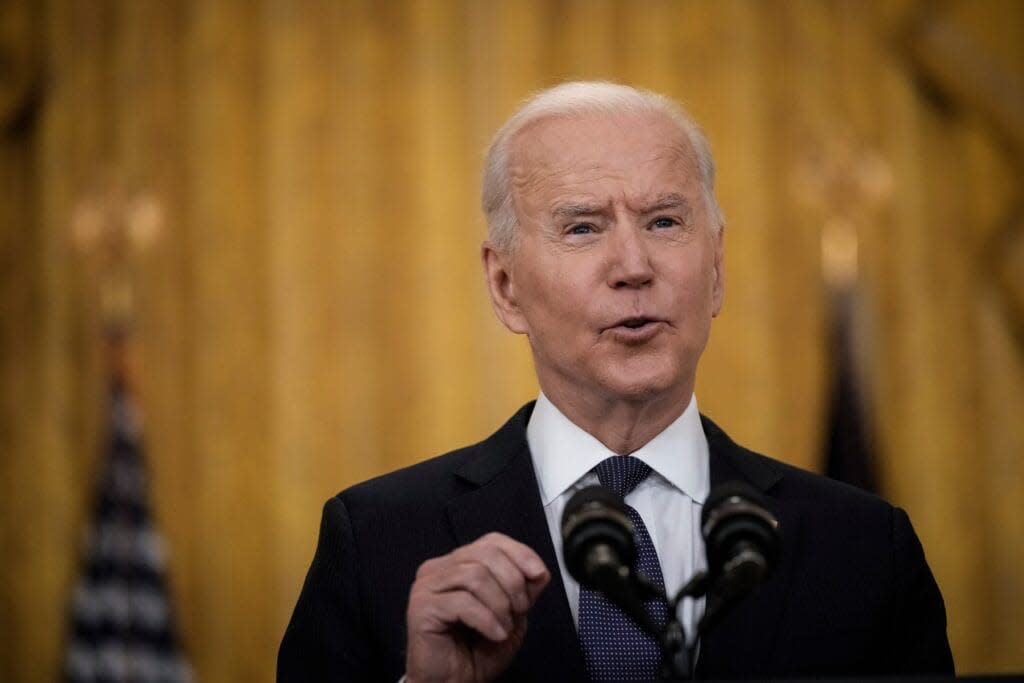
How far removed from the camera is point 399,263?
3.74 metres

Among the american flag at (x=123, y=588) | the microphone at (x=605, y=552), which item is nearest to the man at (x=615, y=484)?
the microphone at (x=605, y=552)

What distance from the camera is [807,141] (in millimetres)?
3742

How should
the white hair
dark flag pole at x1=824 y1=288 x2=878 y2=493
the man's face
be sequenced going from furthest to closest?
dark flag pole at x1=824 y1=288 x2=878 y2=493 < the white hair < the man's face

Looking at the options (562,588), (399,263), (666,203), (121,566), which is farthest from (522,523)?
(121,566)

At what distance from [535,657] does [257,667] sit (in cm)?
232

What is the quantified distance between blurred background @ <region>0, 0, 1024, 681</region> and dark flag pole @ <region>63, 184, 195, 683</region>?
0.03m

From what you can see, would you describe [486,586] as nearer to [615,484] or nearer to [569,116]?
[615,484]

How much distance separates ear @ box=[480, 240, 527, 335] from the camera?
5.93 ft

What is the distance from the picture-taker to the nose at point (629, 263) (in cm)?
160

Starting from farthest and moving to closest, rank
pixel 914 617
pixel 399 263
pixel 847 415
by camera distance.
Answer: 1. pixel 399 263
2. pixel 847 415
3. pixel 914 617

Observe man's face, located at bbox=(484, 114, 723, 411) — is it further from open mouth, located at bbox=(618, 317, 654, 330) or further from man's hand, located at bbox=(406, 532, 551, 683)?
man's hand, located at bbox=(406, 532, 551, 683)

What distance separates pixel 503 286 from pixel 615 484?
0.36 meters

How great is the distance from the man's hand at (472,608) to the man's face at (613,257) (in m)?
0.41

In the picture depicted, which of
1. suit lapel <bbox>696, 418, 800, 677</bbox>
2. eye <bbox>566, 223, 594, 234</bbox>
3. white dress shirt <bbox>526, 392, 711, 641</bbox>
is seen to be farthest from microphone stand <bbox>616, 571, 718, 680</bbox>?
eye <bbox>566, 223, 594, 234</bbox>
